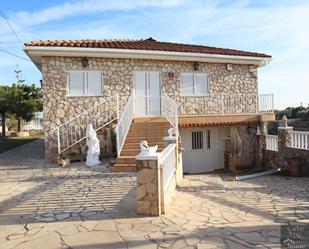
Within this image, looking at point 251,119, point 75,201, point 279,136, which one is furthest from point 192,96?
point 75,201

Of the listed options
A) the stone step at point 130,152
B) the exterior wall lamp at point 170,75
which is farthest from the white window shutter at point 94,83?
the stone step at point 130,152

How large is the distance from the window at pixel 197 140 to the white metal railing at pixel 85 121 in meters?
4.16

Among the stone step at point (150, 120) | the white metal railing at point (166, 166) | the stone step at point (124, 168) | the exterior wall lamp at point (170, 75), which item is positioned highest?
the exterior wall lamp at point (170, 75)

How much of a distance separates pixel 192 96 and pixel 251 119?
298cm

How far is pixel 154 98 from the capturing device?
15469mm

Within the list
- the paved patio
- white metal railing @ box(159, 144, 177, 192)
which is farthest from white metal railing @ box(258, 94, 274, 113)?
white metal railing @ box(159, 144, 177, 192)

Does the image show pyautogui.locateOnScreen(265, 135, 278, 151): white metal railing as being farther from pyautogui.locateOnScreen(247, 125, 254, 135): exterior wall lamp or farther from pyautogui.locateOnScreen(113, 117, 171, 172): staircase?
pyautogui.locateOnScreen(113, 117, 171, 172): staircase

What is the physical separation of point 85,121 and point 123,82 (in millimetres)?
2468

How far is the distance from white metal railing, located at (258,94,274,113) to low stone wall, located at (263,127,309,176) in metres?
2.13

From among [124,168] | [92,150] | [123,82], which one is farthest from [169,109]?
[124,168]

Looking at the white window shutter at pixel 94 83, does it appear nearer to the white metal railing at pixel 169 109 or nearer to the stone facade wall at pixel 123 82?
the stone facade wall at pixel 123 82

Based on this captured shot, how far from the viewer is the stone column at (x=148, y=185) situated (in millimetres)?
5941

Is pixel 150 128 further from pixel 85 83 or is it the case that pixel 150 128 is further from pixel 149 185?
pixel 149 185

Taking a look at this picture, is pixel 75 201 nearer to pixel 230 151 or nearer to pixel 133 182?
pixel 133 182
